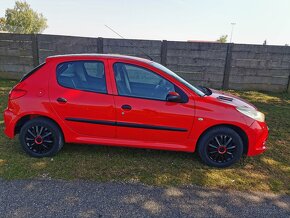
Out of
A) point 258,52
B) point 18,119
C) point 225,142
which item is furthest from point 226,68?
point 18,119

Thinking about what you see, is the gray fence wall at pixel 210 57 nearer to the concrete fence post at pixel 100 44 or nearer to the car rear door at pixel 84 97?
the concrete fence post at pixel 100 44

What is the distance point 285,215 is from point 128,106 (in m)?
2.30

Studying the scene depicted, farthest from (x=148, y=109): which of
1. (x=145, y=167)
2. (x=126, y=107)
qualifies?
(x=145, y=167)

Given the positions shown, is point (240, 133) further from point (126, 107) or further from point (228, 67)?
point (228, 67)

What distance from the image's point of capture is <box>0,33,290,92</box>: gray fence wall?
926 centimetres

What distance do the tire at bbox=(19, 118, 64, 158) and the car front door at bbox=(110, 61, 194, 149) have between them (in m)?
0.97

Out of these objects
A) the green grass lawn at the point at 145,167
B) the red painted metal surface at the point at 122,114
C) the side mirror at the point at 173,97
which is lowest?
the green grass lawn at the point at 145,167

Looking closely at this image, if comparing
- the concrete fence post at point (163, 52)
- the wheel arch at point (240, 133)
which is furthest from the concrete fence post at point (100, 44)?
the wheel arch at point (240, 133)

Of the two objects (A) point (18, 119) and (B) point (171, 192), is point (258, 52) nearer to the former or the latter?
(B) point (171, 192)

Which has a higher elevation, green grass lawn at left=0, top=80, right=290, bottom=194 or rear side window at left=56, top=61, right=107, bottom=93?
rear side window at left=56, top=61, right=107, bottom=93

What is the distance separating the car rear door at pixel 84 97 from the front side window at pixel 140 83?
20 centimetres

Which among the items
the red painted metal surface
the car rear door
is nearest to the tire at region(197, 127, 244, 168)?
the red painted metal surface

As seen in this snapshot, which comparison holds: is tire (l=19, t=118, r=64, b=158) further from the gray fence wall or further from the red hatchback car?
the gray fence wall

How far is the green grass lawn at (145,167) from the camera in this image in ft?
11.2
